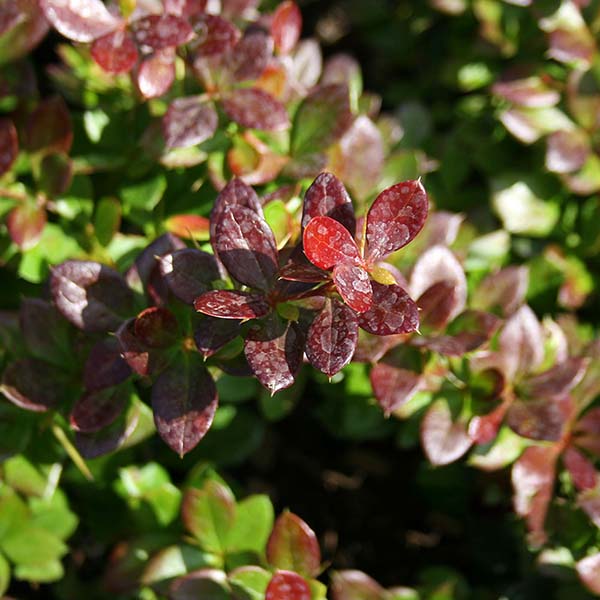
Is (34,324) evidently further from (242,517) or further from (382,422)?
(382,422)

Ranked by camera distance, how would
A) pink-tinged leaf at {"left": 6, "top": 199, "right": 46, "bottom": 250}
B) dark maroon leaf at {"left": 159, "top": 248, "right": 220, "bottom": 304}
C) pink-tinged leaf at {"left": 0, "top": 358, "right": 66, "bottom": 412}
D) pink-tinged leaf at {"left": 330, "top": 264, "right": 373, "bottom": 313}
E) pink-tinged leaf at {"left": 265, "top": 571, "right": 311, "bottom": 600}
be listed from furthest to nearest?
1. pink-tinged leaf at {"left": 6, "top": 199, "right": 46, "bottom": 250}
2. pink-tinged leaf at {"left": 0, "top": 358, "right": 66, "bottom": 412}
3. pink-tinged leaf at {"left": 265, "top": 571, "right": 311, "bottom": 600}
4. dark maroon leaf at {"left": 159, "top": 248, "right": 220, "bottom": 304}
5. pink-tinged leaf at {"left": 330, "top": 264, "right": 373, "bottom": 313}

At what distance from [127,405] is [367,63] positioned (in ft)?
5.19

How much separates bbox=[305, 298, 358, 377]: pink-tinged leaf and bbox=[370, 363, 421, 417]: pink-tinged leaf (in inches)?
12.5

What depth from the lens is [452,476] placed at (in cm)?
185

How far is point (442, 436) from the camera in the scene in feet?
4.68

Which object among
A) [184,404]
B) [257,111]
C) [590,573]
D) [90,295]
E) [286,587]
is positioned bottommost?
[590,573]

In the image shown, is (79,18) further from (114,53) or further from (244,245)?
(244,245)

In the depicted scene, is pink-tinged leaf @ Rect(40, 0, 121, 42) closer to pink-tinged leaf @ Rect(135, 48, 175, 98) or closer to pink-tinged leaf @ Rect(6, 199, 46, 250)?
pink-tinged leaf @ Rect(135, 48, 175, 98)

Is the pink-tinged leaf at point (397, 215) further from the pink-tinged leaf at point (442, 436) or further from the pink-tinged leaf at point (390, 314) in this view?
the pink-tinged leaf at point (442, 436)

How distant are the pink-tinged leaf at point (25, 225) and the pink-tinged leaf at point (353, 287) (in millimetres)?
691

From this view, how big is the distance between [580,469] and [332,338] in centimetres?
66

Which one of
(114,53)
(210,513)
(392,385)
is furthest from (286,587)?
(114,53)

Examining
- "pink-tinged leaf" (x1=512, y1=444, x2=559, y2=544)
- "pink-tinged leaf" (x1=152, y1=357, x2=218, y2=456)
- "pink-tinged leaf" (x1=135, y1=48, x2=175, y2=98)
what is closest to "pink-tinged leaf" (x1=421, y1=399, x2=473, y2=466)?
"pink-tinged leaf" (x1=512, y1=444, x2=559, y2=544)

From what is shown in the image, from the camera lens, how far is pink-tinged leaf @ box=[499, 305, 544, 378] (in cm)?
144
